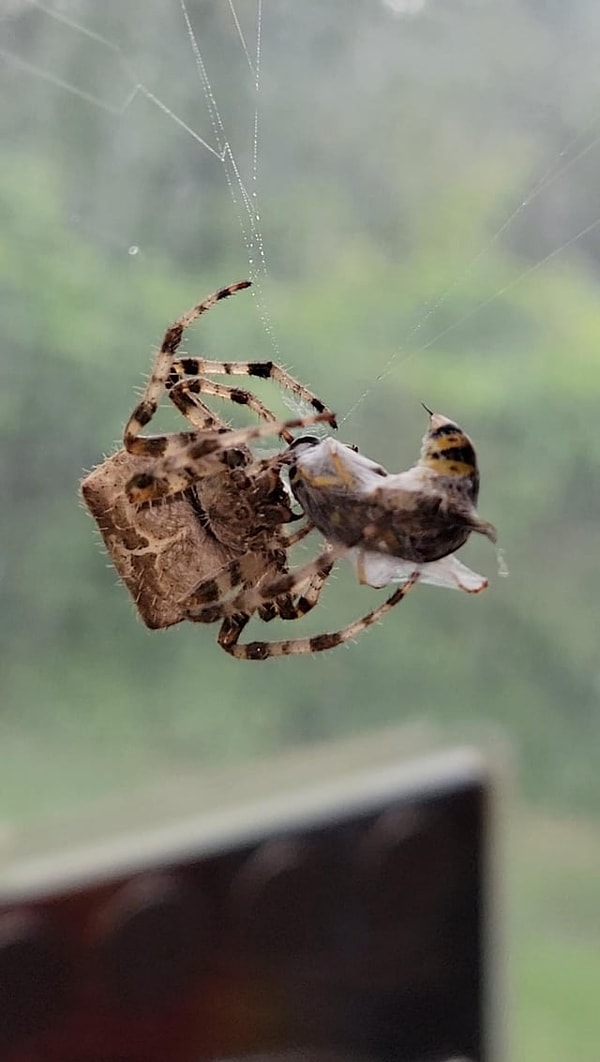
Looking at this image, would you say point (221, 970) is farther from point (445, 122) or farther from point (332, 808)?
point (445, 122)

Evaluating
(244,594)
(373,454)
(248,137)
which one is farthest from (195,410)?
(248,137)

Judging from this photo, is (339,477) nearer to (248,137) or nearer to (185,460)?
(185,460)

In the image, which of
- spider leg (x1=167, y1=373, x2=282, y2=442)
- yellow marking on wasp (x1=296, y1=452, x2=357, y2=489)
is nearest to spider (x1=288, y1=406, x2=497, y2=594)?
yellow marking on wasp (x1=296, y1=452, x2=357, y2=489)

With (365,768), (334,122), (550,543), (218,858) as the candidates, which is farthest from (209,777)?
(334,122)

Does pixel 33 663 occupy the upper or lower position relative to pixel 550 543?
lower

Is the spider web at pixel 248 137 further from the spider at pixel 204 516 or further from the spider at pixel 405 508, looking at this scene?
the spider at pixel 405 508

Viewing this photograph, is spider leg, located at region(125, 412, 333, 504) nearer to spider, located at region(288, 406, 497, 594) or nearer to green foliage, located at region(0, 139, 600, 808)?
spider, located at region(288, 406, 497, 594)

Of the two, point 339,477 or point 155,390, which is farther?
point 155,390
